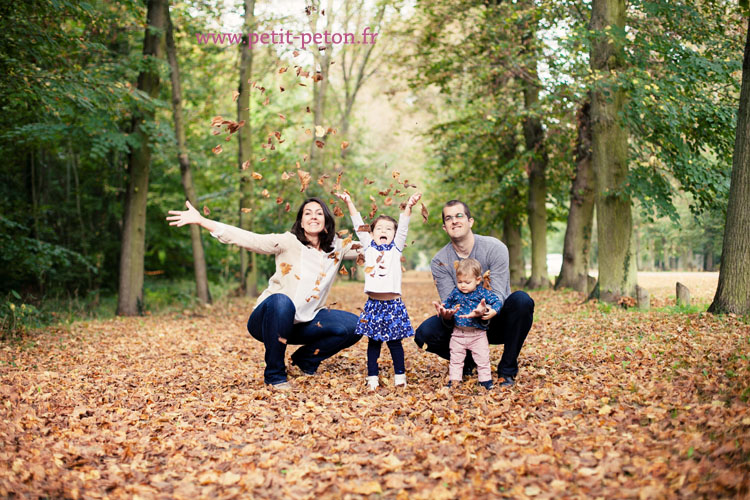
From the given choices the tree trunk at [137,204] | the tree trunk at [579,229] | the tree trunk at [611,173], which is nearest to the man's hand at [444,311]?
the tree trunk at [611,173]

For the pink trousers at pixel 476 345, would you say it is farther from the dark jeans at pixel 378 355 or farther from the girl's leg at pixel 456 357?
the dark jeans at pixel 378 355

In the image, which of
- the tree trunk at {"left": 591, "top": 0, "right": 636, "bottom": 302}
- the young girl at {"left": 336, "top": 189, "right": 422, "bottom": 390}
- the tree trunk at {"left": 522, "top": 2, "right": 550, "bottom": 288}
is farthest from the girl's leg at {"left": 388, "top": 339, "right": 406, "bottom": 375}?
the tree trunk at {"left": 522, "top": 2, "right": 550, "bottom": 288}

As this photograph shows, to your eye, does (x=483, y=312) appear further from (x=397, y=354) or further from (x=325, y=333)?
(x=325, y=333)

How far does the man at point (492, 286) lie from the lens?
5.30m

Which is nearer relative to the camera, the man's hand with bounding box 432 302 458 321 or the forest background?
the man's hand with bounding box 432 302 458 321

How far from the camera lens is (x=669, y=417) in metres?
3.95

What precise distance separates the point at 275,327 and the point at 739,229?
590cm

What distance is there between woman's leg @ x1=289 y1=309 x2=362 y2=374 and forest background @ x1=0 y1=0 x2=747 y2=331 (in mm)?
Answer: 1311

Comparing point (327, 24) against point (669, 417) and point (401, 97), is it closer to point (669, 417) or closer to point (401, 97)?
point (401, 97)

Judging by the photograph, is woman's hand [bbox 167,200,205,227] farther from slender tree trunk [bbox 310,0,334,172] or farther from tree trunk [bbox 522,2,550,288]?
slender tree trunk [bbox 310,0,334,172]

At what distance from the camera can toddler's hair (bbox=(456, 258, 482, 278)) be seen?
511 centimetres

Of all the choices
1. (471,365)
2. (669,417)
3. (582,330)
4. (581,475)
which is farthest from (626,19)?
(581,475)

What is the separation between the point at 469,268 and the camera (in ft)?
16.8

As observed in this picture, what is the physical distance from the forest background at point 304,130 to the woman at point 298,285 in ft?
1.59
